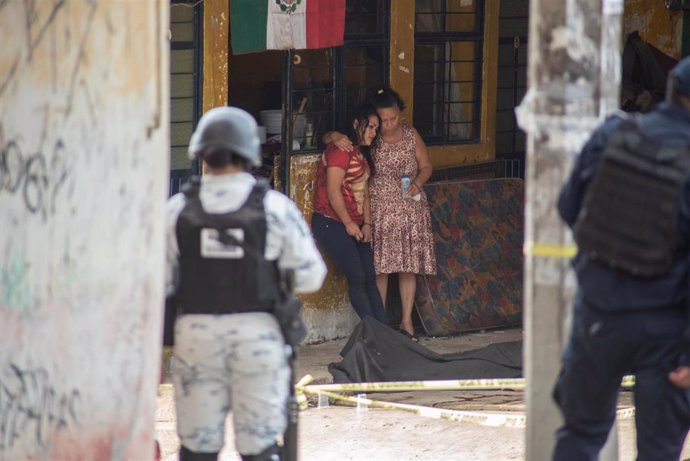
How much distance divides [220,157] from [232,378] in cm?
82

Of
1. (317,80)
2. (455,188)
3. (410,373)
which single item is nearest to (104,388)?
(410,373)

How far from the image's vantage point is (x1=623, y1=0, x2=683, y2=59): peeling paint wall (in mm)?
12125

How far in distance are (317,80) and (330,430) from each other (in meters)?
3.11

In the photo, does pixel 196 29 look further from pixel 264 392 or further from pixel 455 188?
pixel 264 392

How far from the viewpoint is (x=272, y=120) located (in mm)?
10852

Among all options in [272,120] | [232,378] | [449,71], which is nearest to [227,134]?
[232,378]

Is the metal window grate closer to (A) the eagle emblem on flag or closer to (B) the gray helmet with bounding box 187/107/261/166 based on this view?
(A) the eagle emblem on flag

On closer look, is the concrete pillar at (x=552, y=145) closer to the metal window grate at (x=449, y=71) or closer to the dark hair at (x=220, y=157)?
the dark hair at (x=220, y=157)

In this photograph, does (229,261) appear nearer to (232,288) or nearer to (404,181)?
(232,288)

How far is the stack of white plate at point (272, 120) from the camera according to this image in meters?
10.8

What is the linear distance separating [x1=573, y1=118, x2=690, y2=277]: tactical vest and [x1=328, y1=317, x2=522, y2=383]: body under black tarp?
4269 mm

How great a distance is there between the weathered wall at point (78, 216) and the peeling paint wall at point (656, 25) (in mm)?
7343

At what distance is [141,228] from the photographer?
5.49 metres

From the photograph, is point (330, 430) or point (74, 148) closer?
point (74, 148)
